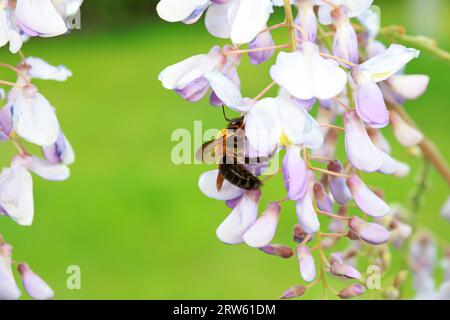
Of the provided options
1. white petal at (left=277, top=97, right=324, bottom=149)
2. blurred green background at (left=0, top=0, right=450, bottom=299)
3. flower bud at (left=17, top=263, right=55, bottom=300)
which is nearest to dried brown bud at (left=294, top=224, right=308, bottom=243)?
white petal at (left=277, top=97, right=324, bottom=149)

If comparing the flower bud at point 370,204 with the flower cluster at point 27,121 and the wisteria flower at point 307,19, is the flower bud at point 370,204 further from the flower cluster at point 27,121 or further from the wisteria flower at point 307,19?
the flower cluster at point 27,121

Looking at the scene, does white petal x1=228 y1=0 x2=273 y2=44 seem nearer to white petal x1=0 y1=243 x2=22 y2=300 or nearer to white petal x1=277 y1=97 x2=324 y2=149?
white petal x1=277 y1=97 x2=324 y2=149

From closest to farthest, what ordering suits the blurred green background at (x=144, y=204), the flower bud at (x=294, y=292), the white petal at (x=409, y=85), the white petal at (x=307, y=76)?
the white petal at (x=307, y=76)
the flower bud at (x=294, y=292)
the white petal at (x=409, y=85)
the blurred green background at (x=144, y=204)

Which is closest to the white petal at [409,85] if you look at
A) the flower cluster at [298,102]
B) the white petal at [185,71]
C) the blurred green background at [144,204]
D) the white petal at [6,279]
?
the flower cluster at [298,102]

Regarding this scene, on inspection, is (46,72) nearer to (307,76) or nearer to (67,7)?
(67,7)

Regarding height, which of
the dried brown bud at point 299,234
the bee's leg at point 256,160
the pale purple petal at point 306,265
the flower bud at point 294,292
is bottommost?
the flower bud at point 294,292

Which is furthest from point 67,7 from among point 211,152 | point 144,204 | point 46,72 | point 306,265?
point 144,204
